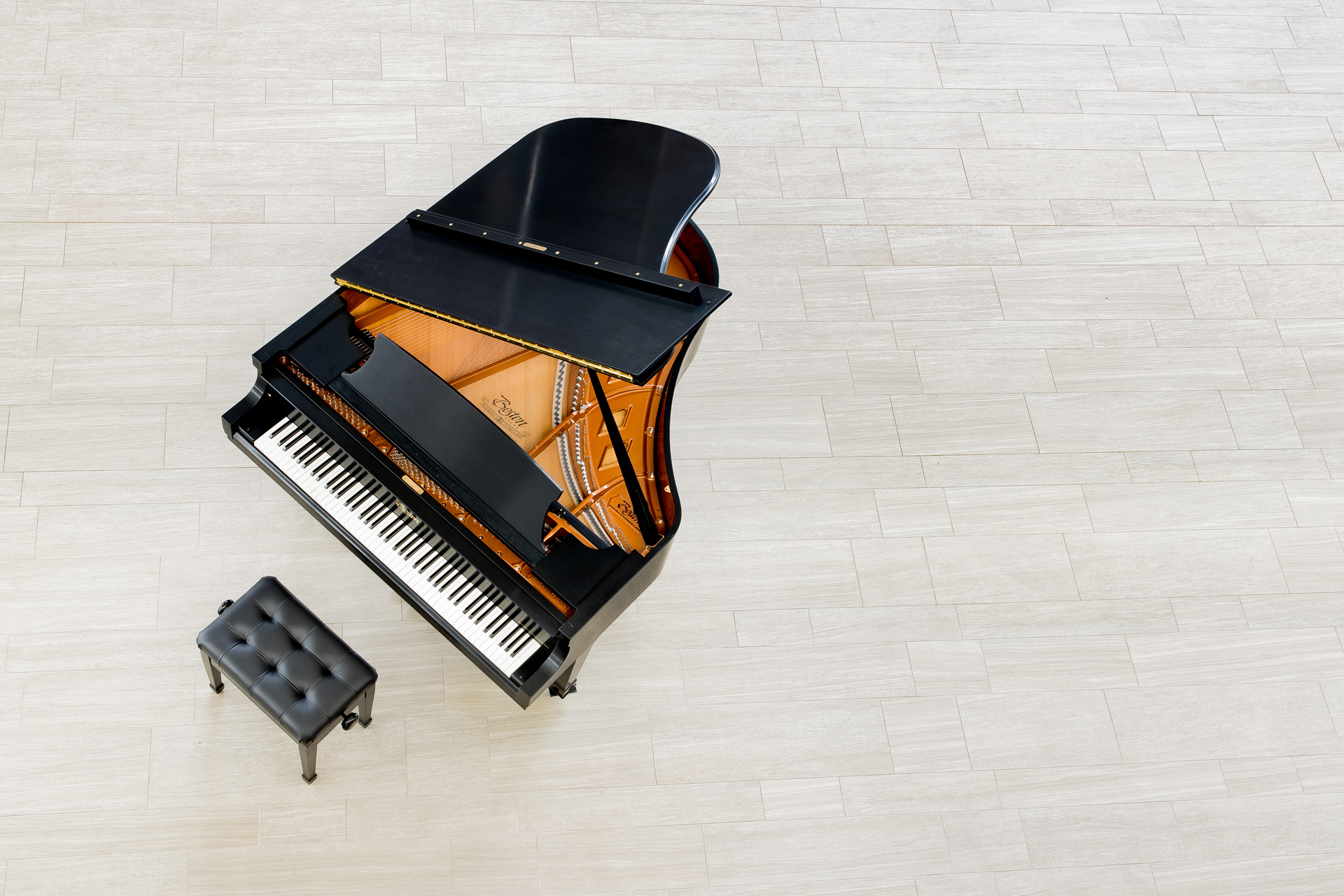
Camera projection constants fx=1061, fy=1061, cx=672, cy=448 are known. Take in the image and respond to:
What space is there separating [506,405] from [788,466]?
144 cm

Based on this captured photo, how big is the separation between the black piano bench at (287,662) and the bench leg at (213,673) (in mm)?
145

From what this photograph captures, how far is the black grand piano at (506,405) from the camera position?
310cm

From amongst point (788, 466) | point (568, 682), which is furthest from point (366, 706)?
point (788, 466)

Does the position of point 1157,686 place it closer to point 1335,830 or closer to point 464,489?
point 1335,830

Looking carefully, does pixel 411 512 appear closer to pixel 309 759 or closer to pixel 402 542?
pixel 402 542

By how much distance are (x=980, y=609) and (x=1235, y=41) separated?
3809 millimetres

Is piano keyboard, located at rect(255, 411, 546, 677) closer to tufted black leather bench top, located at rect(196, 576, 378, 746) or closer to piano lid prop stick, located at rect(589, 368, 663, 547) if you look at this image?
tufted black leather bench top, located at rect(196, 576, 378, 746)

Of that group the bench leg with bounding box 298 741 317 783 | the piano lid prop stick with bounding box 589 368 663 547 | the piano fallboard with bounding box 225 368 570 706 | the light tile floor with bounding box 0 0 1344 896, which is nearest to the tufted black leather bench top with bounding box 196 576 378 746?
the bench leg with bounding box 298 741 317 783

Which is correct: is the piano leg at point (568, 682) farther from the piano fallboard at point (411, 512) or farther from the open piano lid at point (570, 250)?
the open piano lid at point (570, 250)

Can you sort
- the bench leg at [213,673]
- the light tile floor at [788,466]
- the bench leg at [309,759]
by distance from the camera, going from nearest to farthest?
the bench leg at [309,759], the bench leg at [213,673], the light tile floor at [788,466]

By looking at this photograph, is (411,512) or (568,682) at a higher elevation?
(411,512)

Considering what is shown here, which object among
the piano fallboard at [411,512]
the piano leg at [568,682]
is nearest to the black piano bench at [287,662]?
the piano fallboard at [411,512]

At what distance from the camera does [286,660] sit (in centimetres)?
322

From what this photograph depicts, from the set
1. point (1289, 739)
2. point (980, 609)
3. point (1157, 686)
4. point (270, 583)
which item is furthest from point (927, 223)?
point (270, 583)
